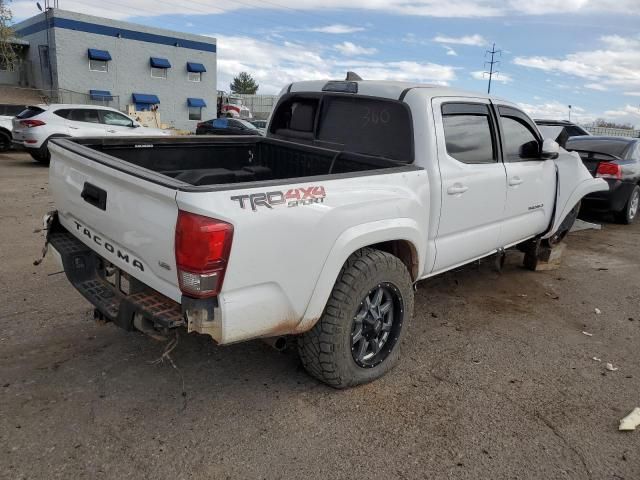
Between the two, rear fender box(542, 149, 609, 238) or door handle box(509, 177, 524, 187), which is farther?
rear fender box(542, 149, 609, 238)

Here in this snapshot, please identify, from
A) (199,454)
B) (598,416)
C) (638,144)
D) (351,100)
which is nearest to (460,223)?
(351,100)

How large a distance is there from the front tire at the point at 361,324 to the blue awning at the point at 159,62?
29.5 m

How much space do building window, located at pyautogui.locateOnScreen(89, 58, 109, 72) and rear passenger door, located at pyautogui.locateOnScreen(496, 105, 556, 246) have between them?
27.6m

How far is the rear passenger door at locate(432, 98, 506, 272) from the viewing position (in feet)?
12.3

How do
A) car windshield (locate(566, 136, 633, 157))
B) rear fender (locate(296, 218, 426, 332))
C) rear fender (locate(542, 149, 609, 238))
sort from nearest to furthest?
rear fender (locate(296, 218, 426, 332)) → rear fender (locate(542, 149, 609, 238)) → car windshield (locate(566, 136, 633, 157))

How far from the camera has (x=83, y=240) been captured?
10.8 feet

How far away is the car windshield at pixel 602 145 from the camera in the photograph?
350 inches

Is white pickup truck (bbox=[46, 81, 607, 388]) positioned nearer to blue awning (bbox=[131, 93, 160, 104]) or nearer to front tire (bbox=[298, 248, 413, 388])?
front tire (bbox=[298, 248, 413, 388])

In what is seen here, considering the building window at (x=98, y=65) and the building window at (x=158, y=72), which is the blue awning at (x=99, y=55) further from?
the building window at (x=158, y=72)

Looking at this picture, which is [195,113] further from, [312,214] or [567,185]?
[312,214]

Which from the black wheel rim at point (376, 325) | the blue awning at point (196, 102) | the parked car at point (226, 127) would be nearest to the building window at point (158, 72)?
the blue awning at point (196, 102)

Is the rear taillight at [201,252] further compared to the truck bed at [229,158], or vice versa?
the truck bed at [229,158]

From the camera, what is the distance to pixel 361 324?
10.7 feet

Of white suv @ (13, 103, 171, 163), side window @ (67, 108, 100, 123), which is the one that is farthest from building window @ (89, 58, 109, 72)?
side window @ (67, 108, 100, 123)
